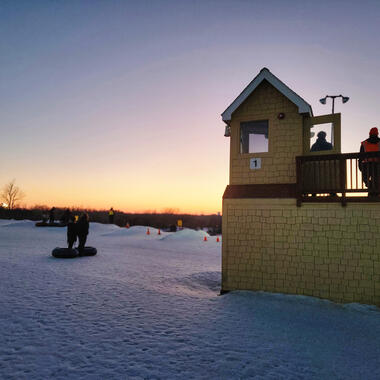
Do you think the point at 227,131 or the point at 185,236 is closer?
the point at 227,131

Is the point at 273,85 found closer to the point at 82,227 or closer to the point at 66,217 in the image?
the point at 82,227

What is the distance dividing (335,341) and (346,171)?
4.65 meters

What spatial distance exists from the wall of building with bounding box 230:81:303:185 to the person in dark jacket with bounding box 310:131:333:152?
609 mm

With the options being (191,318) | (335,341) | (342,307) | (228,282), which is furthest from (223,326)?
(342,307)

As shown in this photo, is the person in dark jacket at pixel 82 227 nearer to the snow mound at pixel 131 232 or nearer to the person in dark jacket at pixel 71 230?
the person in dark jacket at pixel 71 230

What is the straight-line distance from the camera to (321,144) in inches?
371

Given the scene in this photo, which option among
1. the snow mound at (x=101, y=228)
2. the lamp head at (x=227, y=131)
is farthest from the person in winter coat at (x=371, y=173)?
the snow mound at (x=101, y=228)

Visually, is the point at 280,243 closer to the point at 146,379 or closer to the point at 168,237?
the point at 146,379

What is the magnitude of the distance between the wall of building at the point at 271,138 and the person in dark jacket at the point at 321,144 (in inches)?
24.0

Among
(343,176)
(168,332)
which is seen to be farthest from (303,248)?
(168,332)

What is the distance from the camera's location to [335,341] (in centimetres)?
573

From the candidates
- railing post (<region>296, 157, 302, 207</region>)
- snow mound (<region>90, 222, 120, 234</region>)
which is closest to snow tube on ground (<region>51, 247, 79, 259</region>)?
railing post (<region>296, 157, 302, 207</region>)

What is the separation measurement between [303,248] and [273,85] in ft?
17.7

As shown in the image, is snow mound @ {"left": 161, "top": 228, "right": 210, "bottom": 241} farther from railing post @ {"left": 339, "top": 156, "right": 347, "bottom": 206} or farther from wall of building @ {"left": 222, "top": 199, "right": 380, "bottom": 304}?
railing post @ {"left": 339, "top": 156, "right": 347, "bottom": 206}
